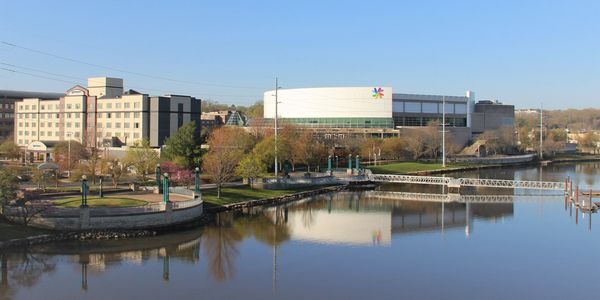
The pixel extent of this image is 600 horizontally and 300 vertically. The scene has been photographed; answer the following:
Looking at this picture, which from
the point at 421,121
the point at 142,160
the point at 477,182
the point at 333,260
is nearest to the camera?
the point at 333,260

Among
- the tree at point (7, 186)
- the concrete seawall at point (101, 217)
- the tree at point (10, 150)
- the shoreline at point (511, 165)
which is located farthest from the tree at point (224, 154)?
the tree at point (10, 150)

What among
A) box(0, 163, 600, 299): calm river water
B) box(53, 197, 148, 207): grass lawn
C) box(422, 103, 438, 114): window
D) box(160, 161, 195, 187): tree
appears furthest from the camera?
box(422, 103, 438, 114): window

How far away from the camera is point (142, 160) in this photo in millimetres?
45656

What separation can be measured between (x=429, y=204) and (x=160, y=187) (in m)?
20.4

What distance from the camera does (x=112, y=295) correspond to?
847 inches

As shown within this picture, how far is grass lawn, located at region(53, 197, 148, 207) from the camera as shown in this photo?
33.3 metres

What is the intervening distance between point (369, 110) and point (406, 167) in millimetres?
22876

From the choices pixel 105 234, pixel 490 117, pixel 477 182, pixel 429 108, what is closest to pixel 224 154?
pixel 105 234

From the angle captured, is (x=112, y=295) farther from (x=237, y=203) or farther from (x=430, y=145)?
(x=430, y=145)

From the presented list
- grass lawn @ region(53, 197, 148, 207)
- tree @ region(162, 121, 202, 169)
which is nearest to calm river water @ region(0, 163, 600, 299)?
grass lawn @ region(53, 197, 148, 207)

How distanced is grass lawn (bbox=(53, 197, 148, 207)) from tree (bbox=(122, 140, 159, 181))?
913cm

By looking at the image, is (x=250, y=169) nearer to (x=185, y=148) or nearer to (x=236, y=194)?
(x=236, y=194)

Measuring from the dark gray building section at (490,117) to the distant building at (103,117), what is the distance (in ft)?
188

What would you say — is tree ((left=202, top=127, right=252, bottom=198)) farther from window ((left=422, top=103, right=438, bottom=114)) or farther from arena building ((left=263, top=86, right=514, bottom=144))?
window ((left=422, top=103, right=438, bottom=114))
